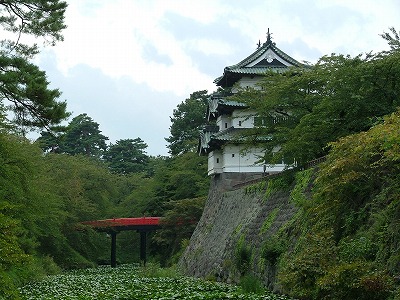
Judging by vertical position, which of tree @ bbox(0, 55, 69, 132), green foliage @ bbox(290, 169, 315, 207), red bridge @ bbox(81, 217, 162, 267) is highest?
tree @ bbox(0, 55, 69, 132)

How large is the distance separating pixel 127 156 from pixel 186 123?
16743 millimetres

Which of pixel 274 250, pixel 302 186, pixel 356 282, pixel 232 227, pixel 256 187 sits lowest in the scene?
pixel 356 282

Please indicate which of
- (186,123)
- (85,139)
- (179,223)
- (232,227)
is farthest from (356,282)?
(85,139)

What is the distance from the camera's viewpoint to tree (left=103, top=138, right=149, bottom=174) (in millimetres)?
67750

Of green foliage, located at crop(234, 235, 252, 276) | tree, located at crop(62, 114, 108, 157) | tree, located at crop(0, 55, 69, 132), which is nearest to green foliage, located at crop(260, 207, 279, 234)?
green foliage, located at crop(234, 235, 252, 276)

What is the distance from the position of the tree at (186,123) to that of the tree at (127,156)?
40.7ft

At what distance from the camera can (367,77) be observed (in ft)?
56.0

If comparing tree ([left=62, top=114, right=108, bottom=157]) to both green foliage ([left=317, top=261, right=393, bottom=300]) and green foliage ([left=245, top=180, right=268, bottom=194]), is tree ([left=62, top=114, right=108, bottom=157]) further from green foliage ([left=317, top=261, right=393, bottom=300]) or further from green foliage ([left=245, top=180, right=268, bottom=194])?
green foliage ([left=317, top=261, right=393, bottom=300])

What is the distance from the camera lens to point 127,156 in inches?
2749

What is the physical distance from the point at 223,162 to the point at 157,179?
14955 millimetres

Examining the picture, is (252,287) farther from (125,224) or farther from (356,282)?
(125,224)

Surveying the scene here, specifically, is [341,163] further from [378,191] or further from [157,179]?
[157,179]

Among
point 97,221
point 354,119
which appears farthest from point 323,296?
point 97,221

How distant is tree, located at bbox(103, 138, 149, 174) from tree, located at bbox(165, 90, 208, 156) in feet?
40.7
